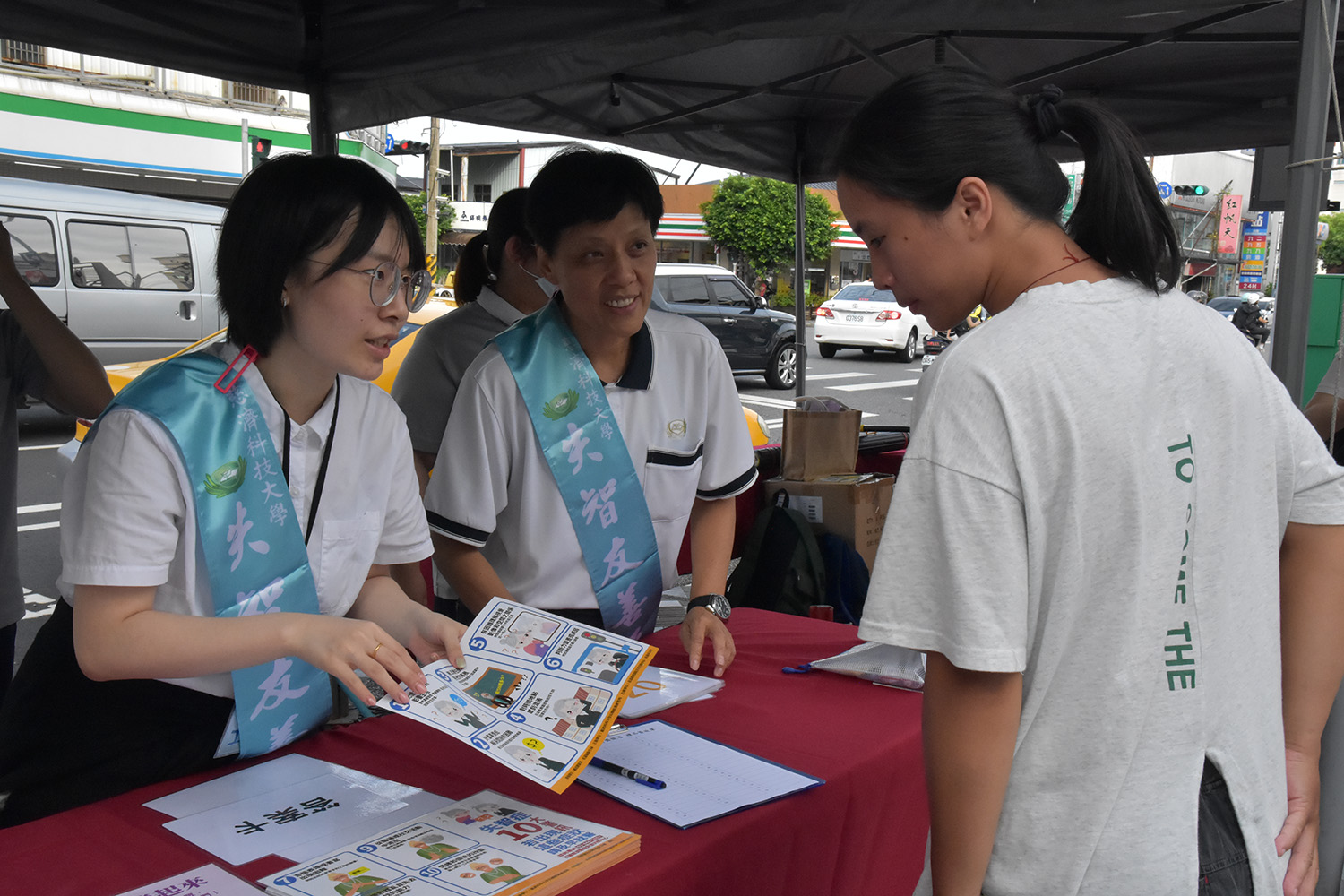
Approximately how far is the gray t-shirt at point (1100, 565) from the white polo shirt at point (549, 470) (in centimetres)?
109

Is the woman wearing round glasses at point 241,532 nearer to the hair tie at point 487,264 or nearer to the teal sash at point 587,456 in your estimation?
the teal sash at point 587,456

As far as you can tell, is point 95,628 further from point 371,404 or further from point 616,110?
point 616,110

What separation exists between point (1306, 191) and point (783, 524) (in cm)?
153

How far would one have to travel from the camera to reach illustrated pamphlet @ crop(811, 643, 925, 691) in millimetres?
1853

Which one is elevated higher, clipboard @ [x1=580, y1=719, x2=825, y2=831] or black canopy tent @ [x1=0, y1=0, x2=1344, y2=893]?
black canopy tent @ [x1=0, y1=0, x2=1344, y2=893]

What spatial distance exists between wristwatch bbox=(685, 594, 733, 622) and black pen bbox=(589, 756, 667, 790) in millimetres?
588

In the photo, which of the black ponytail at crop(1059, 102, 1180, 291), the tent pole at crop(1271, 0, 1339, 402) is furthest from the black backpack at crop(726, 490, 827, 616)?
the black ponytail at crop(1059, 102, 1180, 291)

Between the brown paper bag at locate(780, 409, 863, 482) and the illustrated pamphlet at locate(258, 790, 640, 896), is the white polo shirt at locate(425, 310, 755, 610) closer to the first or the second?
the illustrated pamphlet at locate(258, 790, 640, 896)

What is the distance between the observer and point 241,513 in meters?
1.39

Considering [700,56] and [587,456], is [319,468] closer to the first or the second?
[587,456]

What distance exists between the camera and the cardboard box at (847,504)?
341 centimetres

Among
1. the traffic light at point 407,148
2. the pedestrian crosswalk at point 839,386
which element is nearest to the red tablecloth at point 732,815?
the pedestrian crosswalk at point 839,386

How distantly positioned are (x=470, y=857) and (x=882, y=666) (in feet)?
3.11

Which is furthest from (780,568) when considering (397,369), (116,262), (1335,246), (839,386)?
(1335,246)
